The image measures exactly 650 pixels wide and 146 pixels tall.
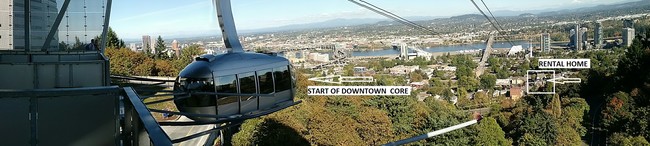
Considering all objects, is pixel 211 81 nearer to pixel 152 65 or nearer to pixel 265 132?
pixel 265 132

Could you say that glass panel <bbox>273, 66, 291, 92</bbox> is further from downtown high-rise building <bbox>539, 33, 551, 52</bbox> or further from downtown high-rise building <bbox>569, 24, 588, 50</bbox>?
downtown high-rise building <bbox>539, 33, 551, 52</bbox>

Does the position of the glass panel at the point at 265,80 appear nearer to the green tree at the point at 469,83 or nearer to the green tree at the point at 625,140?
the green tree at the point at 625,140

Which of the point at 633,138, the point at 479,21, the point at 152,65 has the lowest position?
the point at 633,138

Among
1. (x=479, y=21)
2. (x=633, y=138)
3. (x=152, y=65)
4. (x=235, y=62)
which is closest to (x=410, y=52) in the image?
(x=479, y=21)

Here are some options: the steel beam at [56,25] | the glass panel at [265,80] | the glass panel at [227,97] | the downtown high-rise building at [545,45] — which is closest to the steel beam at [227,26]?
the glass panel at [265,80]

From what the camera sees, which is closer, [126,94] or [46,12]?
[126,94]
